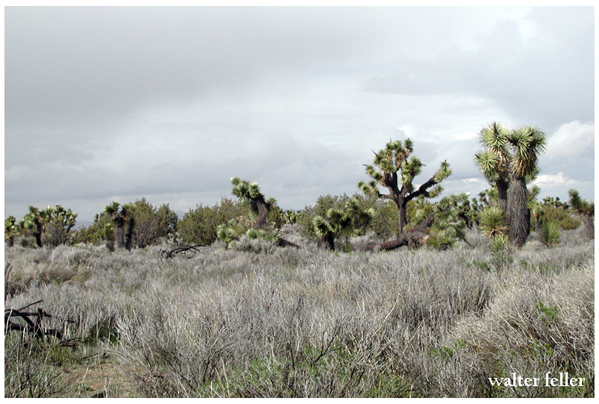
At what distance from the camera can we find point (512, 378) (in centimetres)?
294

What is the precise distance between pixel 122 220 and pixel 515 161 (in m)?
20.9

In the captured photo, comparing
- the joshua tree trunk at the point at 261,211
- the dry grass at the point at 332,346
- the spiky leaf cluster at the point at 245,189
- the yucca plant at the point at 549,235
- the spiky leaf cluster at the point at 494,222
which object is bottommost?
the dry grass at the point at 332,346

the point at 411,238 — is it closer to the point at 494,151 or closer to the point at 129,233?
the point at 494,151

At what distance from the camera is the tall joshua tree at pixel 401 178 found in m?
23.7

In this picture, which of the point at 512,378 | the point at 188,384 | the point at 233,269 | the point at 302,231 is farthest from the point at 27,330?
the point at 302,231

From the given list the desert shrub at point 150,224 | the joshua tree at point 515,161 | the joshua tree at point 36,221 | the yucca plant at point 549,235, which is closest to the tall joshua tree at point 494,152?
the joshua tree at point 515,161

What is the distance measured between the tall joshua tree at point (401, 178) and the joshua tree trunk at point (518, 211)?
733 centimetres

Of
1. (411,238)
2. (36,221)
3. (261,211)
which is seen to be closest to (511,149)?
(411,238)

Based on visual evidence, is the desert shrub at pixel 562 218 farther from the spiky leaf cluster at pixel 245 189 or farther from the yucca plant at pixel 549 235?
the spiky leaf cluster at pixel 245 189

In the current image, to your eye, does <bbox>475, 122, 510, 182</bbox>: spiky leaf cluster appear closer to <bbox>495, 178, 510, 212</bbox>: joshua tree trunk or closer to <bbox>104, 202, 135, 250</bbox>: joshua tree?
<bbox>495, 178, 510, 212</bbox>: joshua tree trunk

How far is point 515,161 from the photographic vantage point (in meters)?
15.4

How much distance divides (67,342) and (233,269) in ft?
21.6

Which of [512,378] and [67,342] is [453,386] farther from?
[67,342]

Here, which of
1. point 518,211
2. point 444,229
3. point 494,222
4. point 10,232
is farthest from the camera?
point 10,232
